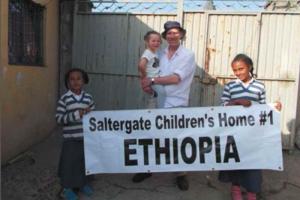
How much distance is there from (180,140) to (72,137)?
113cm

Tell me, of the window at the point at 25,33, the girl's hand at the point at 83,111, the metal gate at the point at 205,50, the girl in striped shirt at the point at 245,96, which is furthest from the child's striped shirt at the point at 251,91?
the window at the point at 25,33

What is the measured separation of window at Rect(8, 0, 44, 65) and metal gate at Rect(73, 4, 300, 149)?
0.75 m

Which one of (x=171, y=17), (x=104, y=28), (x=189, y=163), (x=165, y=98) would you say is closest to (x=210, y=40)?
(x=171, y=17)

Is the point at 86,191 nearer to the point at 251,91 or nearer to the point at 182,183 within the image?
the point at 182,183

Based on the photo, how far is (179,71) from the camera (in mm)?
4613

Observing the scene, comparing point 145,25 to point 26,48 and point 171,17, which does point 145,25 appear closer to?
point 171,17

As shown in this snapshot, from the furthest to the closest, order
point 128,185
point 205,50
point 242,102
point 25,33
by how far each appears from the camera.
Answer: point 205,50, point 25,33, point 128,185, point 242,102

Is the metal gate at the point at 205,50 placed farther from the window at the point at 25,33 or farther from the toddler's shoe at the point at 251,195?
the toddler's shoe at the point at 251,195

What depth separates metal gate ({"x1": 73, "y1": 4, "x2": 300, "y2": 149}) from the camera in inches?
251

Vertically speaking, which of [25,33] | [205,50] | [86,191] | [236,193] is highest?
[25,33]

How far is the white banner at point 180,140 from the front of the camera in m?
4.53

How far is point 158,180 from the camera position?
17.4ft

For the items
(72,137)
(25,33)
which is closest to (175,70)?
(72,137)

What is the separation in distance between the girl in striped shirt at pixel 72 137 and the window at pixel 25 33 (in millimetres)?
1369
